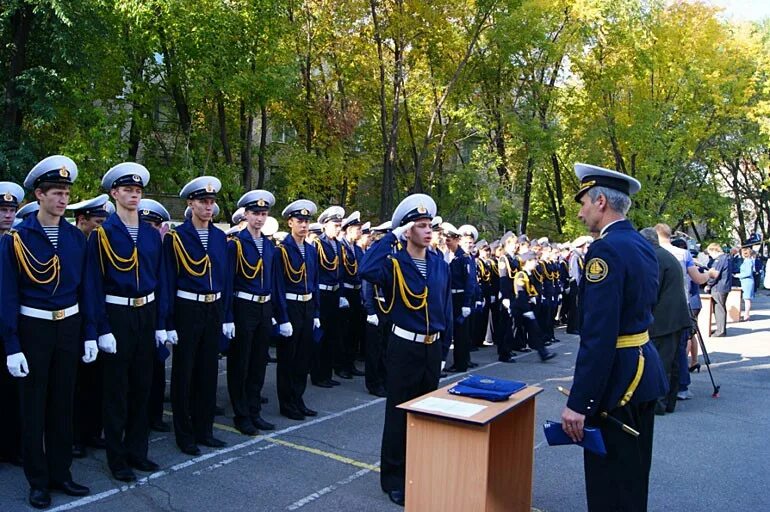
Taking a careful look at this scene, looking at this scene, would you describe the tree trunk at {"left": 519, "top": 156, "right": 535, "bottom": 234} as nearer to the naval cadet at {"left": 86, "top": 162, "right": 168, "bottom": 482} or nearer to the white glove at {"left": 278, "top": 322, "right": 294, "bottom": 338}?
the white glove at {"left": 278, "top": 322, "right": 294, "bottom": 338}

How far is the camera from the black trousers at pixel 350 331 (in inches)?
394

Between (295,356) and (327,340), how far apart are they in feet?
6.21

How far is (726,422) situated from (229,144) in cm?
1568

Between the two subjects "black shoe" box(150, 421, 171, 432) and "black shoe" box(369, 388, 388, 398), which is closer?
"black shoe" box(150, 421, 171, 432)

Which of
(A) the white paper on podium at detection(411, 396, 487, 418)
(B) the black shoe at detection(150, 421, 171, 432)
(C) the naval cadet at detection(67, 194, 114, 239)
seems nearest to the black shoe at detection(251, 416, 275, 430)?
(B) the black shoe at detection(150, 421, 171, 432)

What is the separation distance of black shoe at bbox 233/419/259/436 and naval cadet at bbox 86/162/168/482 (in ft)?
3.95

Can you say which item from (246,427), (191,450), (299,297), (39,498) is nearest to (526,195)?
(299,297)

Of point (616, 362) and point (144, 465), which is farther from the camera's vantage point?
point (144, 465)

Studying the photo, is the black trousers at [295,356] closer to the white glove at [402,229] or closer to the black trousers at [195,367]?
the black trousers at [195,367]

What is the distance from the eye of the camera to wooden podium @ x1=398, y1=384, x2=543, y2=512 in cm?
411

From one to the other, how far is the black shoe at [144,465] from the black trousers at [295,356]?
192 centimetres

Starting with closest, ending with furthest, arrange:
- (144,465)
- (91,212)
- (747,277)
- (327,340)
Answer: (144,465) < (91,212) < (327,340) < (747,277)

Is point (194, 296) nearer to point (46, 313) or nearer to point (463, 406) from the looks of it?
point (46, 313)

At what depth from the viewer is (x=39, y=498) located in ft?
15.9
